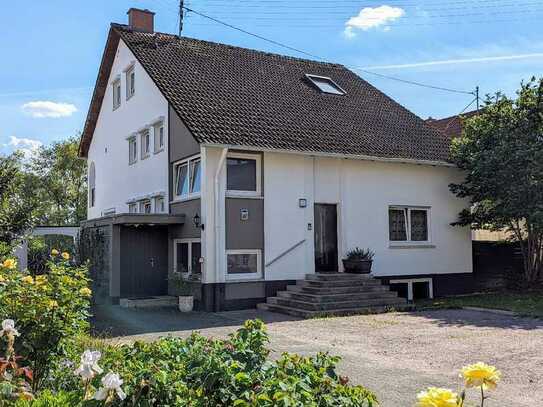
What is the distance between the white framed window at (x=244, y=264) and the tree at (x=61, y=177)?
31.5m

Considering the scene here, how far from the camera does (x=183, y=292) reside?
1548cm

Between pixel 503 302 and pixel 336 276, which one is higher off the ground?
pixel 336 276

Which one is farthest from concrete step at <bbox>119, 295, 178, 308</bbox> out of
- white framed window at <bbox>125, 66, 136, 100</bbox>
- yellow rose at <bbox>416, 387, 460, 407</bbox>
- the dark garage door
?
yellow rose at <bbox>416, 387, 460, 407</bbox>

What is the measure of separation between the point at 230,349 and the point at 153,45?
17.4 metres

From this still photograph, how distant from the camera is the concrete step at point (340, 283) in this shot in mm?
15414

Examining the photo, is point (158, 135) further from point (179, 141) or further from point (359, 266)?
point (359, 266)

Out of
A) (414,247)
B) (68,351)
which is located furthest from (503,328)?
(68,351)

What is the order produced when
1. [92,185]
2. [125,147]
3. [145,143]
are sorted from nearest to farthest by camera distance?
[145,143], [125,147], [92,185]

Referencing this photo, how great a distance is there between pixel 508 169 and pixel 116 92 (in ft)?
51.1

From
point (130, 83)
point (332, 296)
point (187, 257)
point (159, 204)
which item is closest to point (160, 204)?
point (159, 204)

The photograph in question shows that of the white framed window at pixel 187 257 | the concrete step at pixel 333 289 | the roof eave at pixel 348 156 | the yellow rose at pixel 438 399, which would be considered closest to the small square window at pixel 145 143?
the white framed window at pixel 187 257

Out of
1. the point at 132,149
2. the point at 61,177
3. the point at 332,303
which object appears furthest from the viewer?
the point at 61,177

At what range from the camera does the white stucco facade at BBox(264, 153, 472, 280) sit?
53.0ft

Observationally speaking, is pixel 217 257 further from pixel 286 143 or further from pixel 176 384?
pixel 176 384
